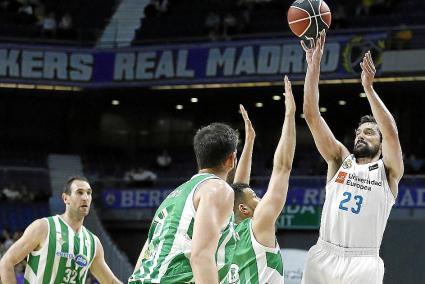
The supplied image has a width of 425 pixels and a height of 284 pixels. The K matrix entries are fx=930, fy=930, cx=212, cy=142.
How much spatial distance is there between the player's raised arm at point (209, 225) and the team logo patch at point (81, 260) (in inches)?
146

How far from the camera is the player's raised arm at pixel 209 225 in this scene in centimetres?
499

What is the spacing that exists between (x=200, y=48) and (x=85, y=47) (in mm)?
3730

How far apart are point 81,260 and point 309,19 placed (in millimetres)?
3163

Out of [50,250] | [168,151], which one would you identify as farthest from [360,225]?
[168,151]

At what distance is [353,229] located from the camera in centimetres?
698

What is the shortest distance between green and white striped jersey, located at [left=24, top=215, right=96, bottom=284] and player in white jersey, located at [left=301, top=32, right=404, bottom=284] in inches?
98.7

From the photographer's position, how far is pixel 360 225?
697 centimetres

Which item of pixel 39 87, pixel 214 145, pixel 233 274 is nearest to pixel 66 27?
pixel 39 87

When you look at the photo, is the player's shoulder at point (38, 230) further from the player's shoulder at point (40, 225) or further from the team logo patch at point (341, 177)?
the team logo patch at point (341, 177)

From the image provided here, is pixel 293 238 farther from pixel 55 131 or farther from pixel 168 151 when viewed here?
pixel 55 131

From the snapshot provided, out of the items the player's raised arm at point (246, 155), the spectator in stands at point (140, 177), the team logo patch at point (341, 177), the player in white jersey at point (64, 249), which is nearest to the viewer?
the team logo patch at point (341, 177)

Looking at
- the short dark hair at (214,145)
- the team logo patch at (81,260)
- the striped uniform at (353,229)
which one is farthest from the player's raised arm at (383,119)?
the team logo patch at (81,260)

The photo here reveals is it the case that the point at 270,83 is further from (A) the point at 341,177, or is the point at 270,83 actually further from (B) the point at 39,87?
(A) the point at 341,177

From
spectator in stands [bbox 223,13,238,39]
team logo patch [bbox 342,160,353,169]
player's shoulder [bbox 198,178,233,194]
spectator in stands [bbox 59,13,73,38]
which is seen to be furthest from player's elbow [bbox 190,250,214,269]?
spectator in stands [bbox 59,13,73,38]
